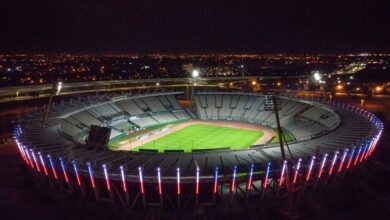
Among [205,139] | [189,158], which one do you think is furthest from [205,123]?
Result: [189,158]

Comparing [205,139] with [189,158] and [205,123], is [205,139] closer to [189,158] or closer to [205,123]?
[205,123]

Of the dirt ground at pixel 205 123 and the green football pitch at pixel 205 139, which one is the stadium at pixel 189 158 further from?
the dirt ground at pixel 205 123

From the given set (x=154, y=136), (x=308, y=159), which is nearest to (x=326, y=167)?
(x=308, y=159)

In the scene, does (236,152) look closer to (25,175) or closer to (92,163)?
(92,163)

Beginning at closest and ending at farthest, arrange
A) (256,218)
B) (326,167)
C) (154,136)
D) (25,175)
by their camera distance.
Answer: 1. (256,218)
2. (326,167)
3. (25,175)
4. (154,136)

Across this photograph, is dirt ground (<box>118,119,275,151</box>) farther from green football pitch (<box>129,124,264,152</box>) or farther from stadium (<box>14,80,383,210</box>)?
green football pitch (<box>129,124,264,152</box>)

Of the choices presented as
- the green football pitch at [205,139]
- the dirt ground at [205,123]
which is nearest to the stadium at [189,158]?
the green football pitch at [205,139]
